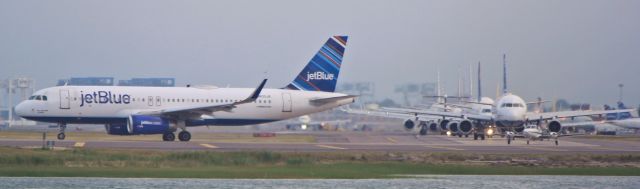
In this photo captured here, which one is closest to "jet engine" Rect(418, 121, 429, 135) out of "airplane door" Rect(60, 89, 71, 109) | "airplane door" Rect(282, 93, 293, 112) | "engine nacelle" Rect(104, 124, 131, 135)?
"airplane door" Rect(282, 93, 293, 112)

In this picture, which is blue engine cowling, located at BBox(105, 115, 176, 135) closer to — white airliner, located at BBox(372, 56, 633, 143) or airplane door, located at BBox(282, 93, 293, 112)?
airplane door, located at BBox(282, 93, 293, 112)

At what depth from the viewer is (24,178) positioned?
3866 cm

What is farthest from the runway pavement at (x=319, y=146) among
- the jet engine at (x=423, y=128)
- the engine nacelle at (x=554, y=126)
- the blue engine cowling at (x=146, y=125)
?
the jet engine at (x=423, y=128)

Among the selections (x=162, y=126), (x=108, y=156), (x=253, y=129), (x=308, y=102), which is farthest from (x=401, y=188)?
(x=253, y=129)

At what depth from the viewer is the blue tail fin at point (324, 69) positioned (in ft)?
243

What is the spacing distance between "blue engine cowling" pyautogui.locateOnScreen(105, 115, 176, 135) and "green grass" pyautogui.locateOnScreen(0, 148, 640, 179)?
15.1 metres

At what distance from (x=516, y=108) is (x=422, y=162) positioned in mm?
37123

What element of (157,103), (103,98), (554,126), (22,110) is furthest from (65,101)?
(554,126)

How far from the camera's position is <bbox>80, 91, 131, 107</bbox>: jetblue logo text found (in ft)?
218

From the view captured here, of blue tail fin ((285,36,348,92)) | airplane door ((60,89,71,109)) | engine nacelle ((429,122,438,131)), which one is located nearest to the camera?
airplane door ((60,89,71,109))

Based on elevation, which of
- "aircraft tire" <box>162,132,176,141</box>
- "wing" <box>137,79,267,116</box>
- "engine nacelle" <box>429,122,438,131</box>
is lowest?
"aircraft tire" <box>162,132,176,141</box>

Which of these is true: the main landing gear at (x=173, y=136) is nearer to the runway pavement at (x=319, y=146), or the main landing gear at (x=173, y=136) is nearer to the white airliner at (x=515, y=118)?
the runway pavement at (x=319, y=146)

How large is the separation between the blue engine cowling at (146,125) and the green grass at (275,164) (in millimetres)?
15138

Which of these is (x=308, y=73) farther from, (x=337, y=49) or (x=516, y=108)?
(x=516, y=108)
